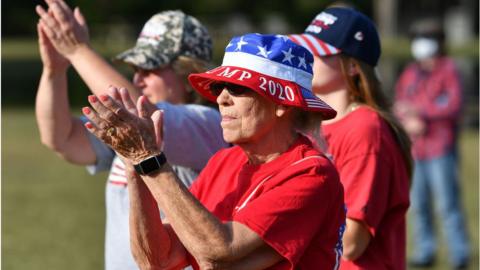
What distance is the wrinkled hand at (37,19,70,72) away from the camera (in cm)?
457

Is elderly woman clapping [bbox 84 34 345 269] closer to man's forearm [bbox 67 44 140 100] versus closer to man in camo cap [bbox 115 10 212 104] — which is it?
man's forearm [bbox 67 44 140 100]

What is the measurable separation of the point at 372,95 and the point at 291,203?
1364mm

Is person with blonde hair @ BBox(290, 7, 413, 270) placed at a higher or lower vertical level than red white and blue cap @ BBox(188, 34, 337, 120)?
lower

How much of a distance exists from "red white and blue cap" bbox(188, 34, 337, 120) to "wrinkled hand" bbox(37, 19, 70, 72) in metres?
1.38

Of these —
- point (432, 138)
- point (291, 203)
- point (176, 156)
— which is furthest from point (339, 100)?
point (432, 138)

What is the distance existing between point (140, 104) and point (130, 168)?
22cm

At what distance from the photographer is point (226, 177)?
355 centimetres

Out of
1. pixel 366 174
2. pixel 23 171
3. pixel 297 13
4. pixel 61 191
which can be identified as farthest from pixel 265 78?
pixel 297 13

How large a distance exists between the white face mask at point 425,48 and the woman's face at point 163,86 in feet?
18.9

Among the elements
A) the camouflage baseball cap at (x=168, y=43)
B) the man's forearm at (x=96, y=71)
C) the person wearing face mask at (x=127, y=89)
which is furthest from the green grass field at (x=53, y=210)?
the man's forearm at (x=96, y=71)

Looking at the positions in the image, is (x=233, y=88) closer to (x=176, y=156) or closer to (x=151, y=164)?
(x=151, y=164)

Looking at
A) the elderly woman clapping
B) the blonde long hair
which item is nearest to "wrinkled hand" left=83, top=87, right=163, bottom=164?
the elderly woman clapping

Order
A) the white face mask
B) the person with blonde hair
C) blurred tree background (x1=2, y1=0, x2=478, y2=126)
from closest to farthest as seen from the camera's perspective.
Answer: the person with blonde hair → the white face mask → blurred tree background (x1=2, y1=0, x2=478, y2=126)

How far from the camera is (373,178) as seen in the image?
417 cm
